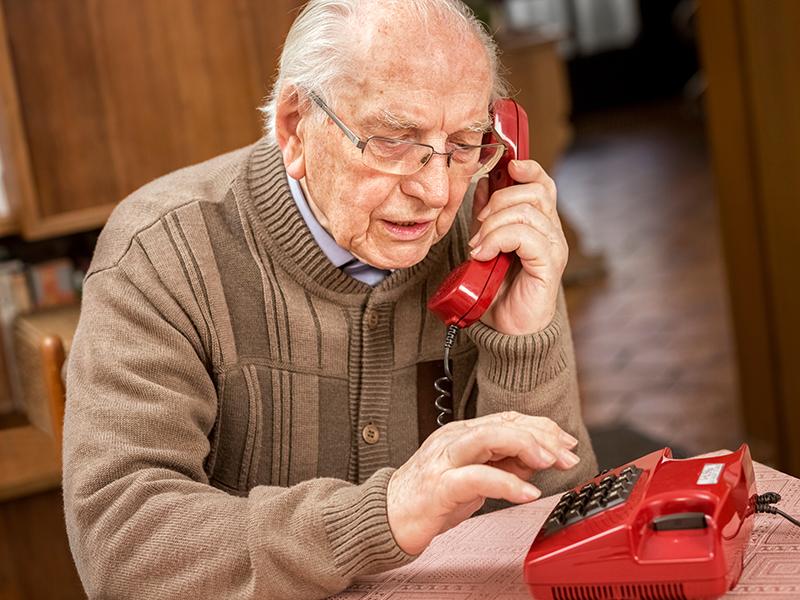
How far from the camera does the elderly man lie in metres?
1.37

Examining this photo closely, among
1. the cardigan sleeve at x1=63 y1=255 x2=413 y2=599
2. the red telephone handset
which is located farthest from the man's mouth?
the cardigan sleeve at x1=63 y1=255 x2=413 y2=599

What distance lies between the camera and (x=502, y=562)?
1.42 meters

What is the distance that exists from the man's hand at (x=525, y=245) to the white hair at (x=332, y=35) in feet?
0.64

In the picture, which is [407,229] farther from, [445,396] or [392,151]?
[445,396]

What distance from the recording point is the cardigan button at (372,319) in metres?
1.75

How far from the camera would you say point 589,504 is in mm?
1337

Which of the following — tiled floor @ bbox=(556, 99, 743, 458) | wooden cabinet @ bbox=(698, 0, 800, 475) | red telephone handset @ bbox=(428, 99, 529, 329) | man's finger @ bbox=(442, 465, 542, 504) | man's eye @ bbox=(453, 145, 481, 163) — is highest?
man's eye @ bbox=(453, 145, 481, 163)

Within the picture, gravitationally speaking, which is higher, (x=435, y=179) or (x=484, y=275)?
(x=435, y=179)

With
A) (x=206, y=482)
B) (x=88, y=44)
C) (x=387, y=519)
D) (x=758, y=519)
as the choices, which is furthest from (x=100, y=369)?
(x=88, y=44)

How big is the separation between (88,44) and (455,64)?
181cm

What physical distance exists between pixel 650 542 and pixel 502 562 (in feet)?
0.72

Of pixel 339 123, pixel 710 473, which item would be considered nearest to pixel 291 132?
pixel 339 123

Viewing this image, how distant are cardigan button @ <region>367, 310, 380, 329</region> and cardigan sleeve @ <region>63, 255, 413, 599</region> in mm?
246

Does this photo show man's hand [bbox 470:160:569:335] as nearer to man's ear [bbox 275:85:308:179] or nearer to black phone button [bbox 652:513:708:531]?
man's ear [bbox 275:85:308:179]
